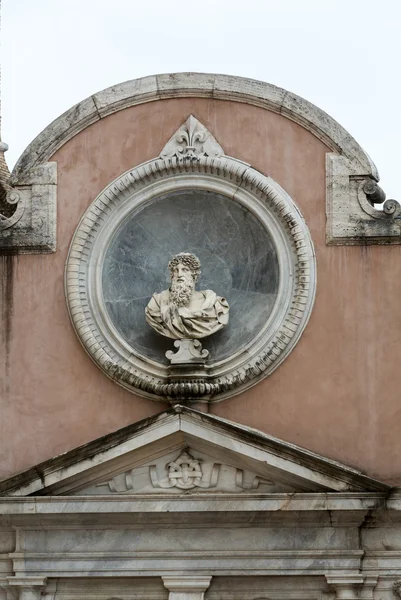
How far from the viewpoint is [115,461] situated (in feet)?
57.9

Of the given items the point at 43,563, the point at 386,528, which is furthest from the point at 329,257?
the point at 43,563

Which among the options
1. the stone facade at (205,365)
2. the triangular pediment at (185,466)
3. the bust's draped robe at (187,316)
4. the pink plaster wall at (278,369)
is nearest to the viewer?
the triangular pediment at (185,466)

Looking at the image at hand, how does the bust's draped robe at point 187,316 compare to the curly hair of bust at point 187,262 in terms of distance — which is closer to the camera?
the bust's draped robe at point 187,316

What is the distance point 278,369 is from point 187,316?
866 mm

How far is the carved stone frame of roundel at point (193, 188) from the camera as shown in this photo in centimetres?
1806

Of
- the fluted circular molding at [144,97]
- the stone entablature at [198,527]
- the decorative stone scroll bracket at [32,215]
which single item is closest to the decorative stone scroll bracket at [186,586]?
the stone entablature at [198,527]

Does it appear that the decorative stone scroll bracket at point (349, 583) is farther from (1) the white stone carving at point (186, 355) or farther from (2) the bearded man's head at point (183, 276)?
(2) the bearded man's head at point (183, 276)

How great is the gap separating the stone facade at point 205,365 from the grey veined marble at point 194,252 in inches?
0.7

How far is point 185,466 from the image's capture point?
17781 mm

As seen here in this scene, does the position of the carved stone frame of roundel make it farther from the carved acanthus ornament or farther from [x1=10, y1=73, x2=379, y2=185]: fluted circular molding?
the carved acanthus ornament

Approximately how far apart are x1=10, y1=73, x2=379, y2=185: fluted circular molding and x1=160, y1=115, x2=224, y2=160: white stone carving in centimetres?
28

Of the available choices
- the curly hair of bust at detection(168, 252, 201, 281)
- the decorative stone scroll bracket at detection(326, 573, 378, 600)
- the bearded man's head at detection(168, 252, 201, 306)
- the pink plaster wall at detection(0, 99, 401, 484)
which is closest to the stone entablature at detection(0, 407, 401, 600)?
the decorative stone scroll bracket at detection(326, 573, 378, 600)

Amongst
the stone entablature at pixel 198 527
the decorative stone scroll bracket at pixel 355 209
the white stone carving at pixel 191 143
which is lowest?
the stone entablature at pixel 198 527

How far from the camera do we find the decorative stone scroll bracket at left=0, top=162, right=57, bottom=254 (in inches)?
728
